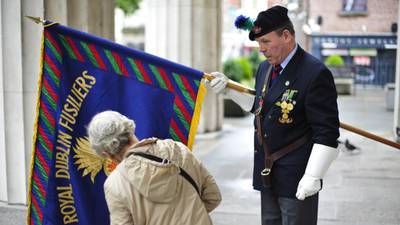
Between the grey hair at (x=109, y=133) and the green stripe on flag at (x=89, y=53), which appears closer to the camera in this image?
the grey hair at (x=109, y=133)

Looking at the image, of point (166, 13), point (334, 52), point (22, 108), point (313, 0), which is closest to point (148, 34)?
point (166, 13)

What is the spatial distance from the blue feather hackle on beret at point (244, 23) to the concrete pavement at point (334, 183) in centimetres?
295

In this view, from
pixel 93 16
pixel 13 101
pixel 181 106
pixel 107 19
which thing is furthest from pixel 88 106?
pixel 107 19

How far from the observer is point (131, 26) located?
106ft

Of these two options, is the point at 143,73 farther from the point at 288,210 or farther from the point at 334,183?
the point at 334,183

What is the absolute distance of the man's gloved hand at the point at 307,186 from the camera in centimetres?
321

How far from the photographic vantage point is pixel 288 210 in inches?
136

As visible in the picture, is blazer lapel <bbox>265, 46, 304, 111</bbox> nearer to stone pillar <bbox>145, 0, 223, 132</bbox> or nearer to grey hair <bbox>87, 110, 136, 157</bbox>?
grey hair <bbox>87, 110, 136, 157</bbox>

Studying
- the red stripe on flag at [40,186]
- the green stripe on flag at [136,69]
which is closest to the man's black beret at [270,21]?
the green stripe on flag at [136,69]

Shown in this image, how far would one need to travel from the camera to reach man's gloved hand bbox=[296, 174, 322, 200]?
126 inches

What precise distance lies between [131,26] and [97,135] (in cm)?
3016

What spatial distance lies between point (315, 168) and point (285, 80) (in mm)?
539

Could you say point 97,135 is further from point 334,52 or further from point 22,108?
point 334,52

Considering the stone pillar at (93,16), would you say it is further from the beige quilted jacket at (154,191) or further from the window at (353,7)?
the window at (353,7)
